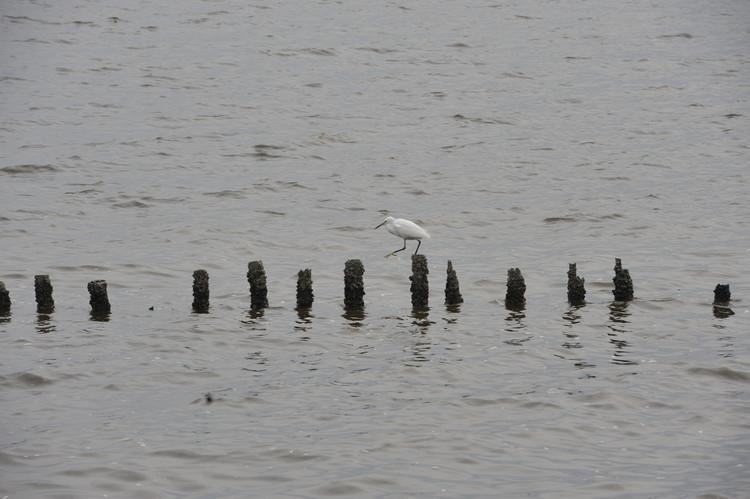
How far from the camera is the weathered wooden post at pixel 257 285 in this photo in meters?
16.7

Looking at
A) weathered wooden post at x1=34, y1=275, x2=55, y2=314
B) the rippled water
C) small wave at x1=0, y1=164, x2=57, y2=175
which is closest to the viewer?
the rippled water

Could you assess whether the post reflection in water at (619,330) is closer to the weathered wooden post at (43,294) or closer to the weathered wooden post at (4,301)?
the weathered wooden post at (43,294)

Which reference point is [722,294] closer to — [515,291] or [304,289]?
[515,291]

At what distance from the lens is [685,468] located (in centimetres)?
1116

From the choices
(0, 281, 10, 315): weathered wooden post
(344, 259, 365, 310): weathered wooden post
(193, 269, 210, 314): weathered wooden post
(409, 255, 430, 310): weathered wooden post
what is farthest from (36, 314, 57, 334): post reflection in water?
(409, 255, 430, 310): weathered wooden post

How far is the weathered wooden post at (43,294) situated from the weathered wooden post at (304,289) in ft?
13.3

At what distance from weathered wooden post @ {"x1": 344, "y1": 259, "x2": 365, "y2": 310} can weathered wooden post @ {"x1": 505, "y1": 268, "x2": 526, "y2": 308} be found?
2520 millimetres

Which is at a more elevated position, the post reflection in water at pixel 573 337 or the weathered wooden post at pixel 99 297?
the weathered wooden post at pixel 99 297

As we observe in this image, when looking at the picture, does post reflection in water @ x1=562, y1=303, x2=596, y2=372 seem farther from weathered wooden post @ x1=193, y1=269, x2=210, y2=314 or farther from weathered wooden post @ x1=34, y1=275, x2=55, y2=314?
weathered wooden post @ x1=34, y1=275, x2=55, y2=314

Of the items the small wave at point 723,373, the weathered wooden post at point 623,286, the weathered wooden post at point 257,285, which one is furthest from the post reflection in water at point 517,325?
the weathered wooden post at point 257,285

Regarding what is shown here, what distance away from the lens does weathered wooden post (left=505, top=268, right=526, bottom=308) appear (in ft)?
56.5

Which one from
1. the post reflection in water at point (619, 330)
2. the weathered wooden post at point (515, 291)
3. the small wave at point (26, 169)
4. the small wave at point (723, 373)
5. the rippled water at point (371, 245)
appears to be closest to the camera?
the rippled water at point (371, 245)

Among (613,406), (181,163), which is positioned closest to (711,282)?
(613,406)

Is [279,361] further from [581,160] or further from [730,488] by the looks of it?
[581,160]
